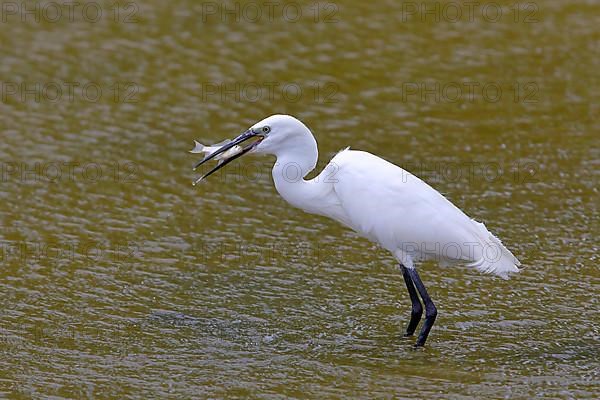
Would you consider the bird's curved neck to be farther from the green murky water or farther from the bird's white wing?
the green murky water

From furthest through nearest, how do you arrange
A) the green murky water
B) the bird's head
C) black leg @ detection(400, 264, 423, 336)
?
black leg @ detection(400, 264, 423, 336) < the bird's head < the green murky water

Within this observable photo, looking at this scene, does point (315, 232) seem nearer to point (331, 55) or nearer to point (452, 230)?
point (452, 230)

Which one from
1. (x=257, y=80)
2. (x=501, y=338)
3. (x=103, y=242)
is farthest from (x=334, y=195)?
(x=257, y=80)

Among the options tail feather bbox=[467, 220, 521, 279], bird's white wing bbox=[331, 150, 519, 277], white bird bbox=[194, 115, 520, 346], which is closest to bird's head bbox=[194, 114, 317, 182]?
white bird bbox=[194, 115, 520, 346]

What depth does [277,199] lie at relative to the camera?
11.3 metres

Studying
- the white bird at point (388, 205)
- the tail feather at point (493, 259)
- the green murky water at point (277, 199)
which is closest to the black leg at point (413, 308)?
the white bird at point (388, 205)

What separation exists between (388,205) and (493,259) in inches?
34.4

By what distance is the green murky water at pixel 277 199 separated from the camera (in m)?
7.97

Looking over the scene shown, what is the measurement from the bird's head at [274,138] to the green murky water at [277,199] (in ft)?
4.43

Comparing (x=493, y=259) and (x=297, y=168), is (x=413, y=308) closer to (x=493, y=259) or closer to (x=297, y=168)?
(x=493, y=259)

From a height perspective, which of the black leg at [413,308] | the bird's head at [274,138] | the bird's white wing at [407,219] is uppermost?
the bird's head at [274,138]

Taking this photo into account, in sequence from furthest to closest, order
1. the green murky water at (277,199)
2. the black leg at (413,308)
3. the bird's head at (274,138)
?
the black leg at (413,308) → the bird's head at (274,138) → the green murky water at (277,199)

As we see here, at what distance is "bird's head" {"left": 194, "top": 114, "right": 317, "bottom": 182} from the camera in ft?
27.1

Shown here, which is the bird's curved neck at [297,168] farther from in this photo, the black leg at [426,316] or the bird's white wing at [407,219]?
the black leg at [426,316]
